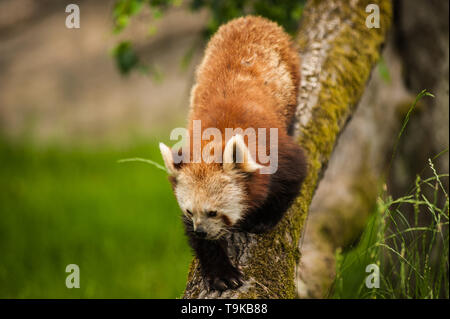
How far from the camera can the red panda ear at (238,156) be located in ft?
8.36

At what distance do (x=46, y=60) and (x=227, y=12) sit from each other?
6.69m

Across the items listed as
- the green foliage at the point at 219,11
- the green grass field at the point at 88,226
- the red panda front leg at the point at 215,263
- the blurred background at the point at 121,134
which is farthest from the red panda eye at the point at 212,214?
the green foliage at the point at 219,11

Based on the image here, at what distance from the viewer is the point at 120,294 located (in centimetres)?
503

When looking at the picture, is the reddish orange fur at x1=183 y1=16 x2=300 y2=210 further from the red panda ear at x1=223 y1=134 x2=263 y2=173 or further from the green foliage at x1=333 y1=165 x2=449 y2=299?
the green foliage at x1=333 y1=165 x2=449 y2=299

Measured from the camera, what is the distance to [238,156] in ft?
8.50

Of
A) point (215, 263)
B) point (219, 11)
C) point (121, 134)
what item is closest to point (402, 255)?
point (215, 263)

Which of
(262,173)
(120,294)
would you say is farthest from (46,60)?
(262,173)

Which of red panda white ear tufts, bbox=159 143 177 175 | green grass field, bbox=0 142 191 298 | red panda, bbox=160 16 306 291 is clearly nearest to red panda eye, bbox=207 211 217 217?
red panda, bbox=160 16 306 291

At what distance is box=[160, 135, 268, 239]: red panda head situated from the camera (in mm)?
2604

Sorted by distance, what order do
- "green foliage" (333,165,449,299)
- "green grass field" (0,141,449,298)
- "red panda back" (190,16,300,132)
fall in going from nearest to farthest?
"green foliage" (333,165,449,299)
"red panda back" (190,16,300,132)
"green grass field" (0,141,449,298)

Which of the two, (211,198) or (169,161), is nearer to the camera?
Result: (211,198)

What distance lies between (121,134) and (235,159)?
23.7ft

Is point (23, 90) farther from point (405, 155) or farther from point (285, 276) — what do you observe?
point (285, 276)

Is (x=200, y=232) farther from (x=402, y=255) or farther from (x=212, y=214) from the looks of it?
(x=402, y=255)
